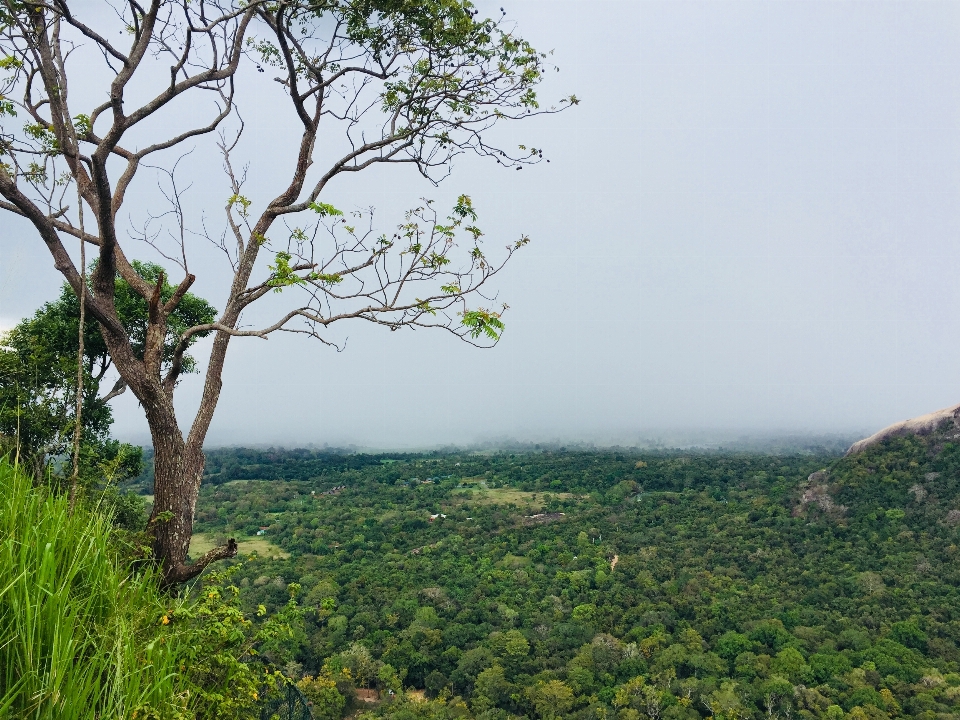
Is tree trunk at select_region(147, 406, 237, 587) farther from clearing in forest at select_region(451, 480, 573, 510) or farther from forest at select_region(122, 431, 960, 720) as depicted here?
clearing in forest at select_region(451, 480, 573, 510)

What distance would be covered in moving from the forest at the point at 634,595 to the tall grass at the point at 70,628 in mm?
1234

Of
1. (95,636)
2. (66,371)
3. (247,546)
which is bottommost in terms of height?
(247,546)

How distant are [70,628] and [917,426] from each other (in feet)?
172

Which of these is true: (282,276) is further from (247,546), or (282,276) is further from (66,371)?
(247,546)

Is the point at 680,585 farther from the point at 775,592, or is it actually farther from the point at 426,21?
the point at 426,21

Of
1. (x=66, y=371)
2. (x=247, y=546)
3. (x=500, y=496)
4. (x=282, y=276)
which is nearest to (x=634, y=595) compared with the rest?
(x=247, y=546)

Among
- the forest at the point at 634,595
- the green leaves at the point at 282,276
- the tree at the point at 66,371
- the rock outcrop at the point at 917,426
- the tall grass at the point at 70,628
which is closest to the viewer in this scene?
the tall grass at the point at 70,628

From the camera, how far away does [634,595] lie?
1228 inches

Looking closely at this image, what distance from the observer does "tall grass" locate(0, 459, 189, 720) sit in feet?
6.23

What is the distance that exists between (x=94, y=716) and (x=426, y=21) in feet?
16.7

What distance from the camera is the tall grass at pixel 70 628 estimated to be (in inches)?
74.8

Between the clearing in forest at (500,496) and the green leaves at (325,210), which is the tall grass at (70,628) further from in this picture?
the clearing in forest at (500,496)

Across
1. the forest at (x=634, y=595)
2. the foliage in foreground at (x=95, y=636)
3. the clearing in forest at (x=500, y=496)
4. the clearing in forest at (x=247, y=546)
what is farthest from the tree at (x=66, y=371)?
the clearing in forest at (x=500, y=496)

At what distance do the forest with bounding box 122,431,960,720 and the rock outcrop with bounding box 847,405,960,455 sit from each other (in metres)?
1.04
